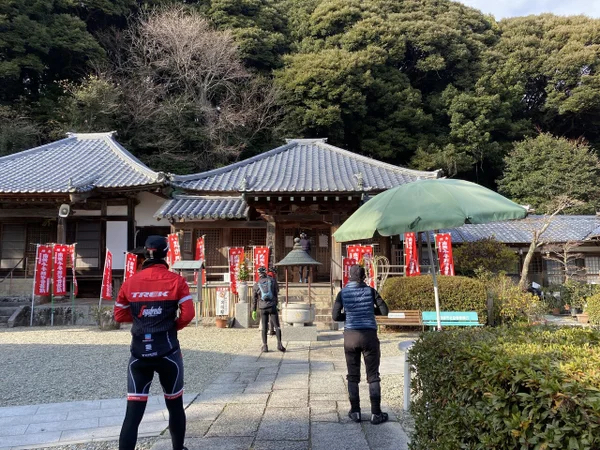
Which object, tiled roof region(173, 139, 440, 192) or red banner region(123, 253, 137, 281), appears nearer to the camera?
red banner region(123, 253, 137, 281)

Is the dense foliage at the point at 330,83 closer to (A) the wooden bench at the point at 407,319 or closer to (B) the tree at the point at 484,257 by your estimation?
(B) the tree at the point at 484,257

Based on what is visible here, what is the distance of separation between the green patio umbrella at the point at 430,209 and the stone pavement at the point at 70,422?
287cm

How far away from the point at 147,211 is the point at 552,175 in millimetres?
19822

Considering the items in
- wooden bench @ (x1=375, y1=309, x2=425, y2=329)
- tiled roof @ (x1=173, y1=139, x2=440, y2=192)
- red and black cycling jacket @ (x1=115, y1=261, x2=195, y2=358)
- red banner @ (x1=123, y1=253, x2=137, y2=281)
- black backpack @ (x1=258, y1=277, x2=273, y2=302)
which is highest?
tiled roof @ (x1=173, y1=139, x2=440, y2=192)

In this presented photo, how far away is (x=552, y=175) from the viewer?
21047mm

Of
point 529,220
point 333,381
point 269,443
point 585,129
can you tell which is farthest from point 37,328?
point 585,129

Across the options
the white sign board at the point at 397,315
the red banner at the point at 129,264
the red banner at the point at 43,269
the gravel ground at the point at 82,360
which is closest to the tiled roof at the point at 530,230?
the white sign board at the point at 397,315

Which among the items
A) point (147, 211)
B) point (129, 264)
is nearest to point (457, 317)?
point (129, 264)

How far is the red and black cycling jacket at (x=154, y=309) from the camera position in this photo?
2965 mm

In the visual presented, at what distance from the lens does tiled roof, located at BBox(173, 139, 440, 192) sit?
1314cm

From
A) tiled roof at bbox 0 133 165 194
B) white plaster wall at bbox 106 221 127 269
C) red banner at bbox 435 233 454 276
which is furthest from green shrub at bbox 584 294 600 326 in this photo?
white plaster wall at bbox 106 221 127 269

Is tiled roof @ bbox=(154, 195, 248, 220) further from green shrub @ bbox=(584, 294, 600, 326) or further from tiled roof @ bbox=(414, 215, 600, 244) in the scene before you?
green shrub @ bbox=(584, 294, 600, 326)

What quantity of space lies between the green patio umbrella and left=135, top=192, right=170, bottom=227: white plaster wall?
12.7 m

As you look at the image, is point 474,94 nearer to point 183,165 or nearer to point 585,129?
point 585,129
